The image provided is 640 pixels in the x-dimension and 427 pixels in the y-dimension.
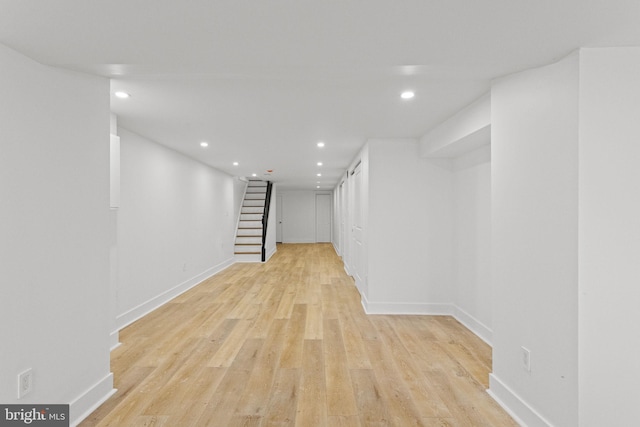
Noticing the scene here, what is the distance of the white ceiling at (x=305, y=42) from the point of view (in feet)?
4.40

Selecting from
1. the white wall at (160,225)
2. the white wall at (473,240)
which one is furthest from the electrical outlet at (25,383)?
the white wall at (473,240)

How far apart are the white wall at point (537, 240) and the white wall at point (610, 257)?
5cm

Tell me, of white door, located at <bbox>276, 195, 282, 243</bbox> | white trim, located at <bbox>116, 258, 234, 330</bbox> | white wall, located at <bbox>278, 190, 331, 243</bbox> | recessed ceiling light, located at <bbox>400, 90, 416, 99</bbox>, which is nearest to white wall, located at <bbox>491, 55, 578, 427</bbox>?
recessed ceiling light, located at <bbox>400, 90, 416, 99</bbox>

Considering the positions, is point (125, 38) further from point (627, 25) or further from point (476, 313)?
point (476, 313)

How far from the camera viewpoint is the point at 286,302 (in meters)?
4.60

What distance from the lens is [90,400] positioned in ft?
6.86

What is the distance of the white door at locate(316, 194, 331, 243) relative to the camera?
13.2 metres

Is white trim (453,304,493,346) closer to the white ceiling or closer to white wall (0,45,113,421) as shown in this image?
the white ceiling

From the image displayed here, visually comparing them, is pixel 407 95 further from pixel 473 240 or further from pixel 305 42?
pixel 473 240

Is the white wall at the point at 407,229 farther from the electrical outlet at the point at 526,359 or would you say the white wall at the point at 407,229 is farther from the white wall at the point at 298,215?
the white wall at the point at 298,215

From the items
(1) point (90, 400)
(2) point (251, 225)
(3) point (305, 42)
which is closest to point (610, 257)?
(3) point (305, 42)

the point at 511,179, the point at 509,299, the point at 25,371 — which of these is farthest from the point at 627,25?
the point at 25,371

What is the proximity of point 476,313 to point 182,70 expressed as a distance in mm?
3551

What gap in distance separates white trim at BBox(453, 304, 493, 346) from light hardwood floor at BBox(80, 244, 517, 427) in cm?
10
